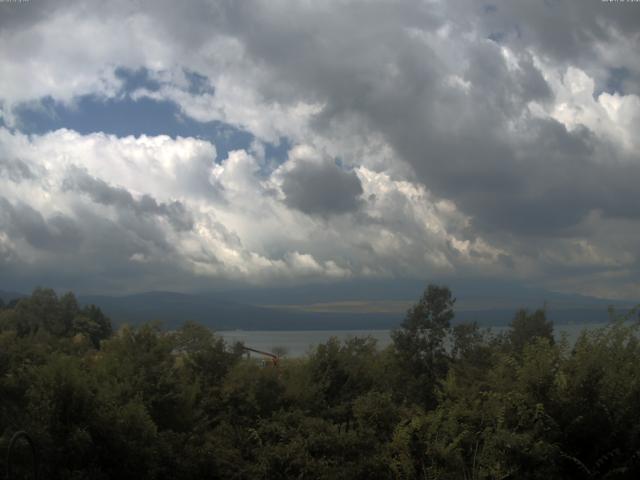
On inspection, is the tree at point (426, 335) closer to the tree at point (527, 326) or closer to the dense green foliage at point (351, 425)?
the tree at point (527, 326)

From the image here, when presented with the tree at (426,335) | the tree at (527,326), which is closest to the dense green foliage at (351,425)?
the tree at (426,335)

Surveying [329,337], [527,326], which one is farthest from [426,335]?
[329,337]

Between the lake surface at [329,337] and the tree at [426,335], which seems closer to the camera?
the lake surface at [329,337]

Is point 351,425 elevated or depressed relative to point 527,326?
depressed

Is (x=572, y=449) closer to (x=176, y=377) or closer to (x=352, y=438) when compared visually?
(x=352, y=438)

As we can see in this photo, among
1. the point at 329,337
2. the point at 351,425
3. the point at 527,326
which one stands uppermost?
the point at 329,337

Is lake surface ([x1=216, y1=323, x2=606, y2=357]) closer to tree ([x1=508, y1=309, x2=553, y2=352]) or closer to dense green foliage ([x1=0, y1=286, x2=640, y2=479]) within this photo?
tree ([x1=508, y1=309, x2=553, y2=352])

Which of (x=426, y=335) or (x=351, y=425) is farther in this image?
(x=426, y=335)

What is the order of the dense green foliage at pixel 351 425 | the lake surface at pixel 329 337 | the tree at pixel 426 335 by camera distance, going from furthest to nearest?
the tree at pixel 426 335
the lake surface at pixel 329 337
the dense green foliage at pixel 351 425

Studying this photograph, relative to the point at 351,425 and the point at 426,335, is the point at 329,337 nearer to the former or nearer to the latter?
the point at 351,425

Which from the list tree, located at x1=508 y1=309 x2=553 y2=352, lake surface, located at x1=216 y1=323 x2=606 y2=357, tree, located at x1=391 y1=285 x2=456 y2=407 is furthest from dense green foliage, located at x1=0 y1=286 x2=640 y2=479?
tree, located at x1=508 y1=309 x2=553 y2=352

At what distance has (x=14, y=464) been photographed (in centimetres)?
929

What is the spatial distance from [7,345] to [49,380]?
739 cm

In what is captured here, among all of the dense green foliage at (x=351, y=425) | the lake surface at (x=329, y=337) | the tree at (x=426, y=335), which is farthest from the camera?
the tree at (x=426, y=335)
